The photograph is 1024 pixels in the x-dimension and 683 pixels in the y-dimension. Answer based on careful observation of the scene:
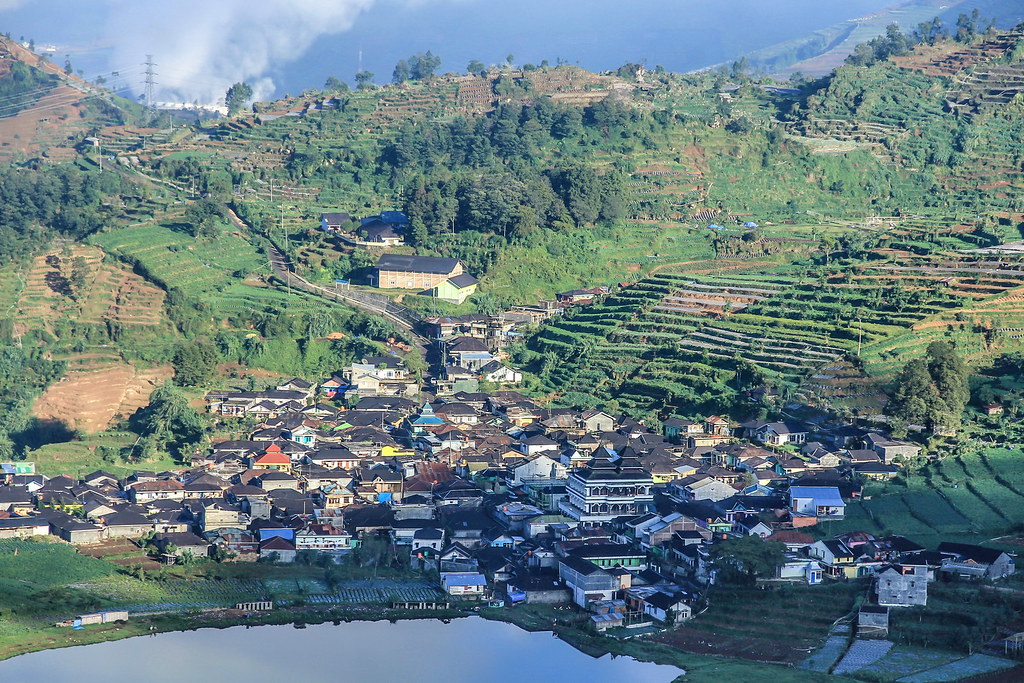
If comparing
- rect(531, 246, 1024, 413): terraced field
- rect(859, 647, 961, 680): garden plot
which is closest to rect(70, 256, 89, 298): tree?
rect(531, 246, 1024, 413): terraced field

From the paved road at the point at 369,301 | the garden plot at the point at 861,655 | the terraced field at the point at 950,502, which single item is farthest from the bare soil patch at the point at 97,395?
the garden plot at the point at 861,655

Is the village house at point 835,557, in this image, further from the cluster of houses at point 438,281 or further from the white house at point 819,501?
the cluster of houses at point 438,281

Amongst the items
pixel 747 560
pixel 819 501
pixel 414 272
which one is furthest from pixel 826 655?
pixel 414 272

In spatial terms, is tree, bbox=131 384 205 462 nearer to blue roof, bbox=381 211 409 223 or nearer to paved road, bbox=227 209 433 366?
paved road, bbox=227 209 433 366

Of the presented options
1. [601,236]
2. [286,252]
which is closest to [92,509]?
[286,252]

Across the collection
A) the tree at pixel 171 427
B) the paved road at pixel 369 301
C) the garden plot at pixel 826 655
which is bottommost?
the garden plot at pixel 826 655

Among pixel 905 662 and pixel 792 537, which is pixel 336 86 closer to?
pixel 792 537

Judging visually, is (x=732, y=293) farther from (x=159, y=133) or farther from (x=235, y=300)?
(x=159, y=133)
